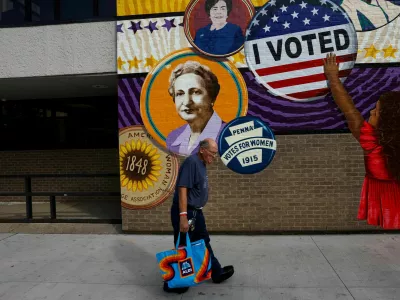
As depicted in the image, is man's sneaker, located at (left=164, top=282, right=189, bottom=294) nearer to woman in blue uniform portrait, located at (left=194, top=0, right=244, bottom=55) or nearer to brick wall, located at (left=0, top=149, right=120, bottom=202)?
woman in blue uniform portrait, located at (left=194, top=0, right=244, bottom=55)

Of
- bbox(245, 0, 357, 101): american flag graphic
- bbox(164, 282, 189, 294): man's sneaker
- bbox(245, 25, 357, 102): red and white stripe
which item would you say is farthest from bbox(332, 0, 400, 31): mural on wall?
bbox(164, 282, 189, 294): man's sneaker

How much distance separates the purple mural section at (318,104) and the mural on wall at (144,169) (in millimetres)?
1882

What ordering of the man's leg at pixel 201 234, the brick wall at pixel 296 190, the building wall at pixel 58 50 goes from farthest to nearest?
the building wall at pixel 58 50 → the brick wall at pixel 296 190 → the man's leg at pixel 201 234

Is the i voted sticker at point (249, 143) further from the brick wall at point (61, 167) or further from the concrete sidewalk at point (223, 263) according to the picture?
the brick wall at point (61, 167)

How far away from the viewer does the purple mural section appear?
5891 millimetres

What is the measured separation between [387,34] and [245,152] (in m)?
3.25

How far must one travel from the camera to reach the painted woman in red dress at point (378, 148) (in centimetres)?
585

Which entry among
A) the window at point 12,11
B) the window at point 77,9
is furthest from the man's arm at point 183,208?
the window at point 12,11

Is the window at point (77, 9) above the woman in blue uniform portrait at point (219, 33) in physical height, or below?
above

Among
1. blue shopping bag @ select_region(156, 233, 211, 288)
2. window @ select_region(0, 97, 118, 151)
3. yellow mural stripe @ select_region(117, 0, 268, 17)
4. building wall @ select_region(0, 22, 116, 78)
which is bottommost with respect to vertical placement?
blue shopping bag @ select_region(156, 233, 211, 288)

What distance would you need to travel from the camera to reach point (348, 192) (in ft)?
19.7

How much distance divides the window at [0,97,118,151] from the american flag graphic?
→ 16.0 feet

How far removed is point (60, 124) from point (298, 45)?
22.7 feet

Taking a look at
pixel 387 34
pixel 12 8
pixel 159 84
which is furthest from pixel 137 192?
pixel 387 34
